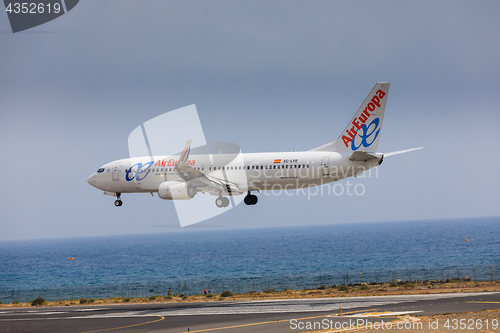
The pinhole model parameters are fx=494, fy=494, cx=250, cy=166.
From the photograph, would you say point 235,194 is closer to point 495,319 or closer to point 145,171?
point 145,171

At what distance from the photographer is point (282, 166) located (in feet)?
120

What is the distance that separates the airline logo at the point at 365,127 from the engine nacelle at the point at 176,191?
41.3 feet

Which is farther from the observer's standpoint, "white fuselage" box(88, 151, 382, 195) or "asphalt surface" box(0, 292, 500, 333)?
"white fuselage" box(88, 151, 382, 195)

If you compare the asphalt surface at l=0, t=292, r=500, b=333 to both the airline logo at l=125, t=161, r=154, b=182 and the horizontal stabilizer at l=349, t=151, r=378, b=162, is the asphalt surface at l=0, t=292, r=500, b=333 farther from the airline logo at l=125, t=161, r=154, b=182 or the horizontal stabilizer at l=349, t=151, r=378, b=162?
the airline logo at l=125, t=161, r=154, b=182

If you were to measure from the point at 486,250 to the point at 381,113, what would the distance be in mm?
150722

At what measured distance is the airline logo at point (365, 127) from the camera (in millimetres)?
37781

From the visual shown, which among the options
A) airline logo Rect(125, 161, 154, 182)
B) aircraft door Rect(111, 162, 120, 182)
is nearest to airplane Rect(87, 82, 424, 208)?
airline logo Rect(125, 161, 154, 182)

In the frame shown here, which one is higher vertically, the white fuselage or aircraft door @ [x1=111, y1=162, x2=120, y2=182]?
aircraft door @ [x1=111, y1=162, x2=120, y2=182]

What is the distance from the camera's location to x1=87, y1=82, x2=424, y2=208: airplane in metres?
35.8

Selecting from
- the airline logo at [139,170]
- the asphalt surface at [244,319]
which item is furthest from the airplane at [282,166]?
the asphalt surface at [244,319]

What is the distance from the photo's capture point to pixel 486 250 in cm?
16738

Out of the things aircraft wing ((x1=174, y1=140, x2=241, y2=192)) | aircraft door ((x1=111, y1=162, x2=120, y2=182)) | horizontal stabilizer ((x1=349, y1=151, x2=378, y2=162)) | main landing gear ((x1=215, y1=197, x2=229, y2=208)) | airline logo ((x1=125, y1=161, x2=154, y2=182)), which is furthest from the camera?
aircraft door ((x1=111, y1=162, x2=120, y2=182))

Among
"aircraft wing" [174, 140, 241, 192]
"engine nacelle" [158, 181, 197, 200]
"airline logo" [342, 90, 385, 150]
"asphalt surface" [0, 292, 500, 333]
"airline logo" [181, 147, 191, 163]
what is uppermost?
"airline logo" [342, 90, 385, 150]

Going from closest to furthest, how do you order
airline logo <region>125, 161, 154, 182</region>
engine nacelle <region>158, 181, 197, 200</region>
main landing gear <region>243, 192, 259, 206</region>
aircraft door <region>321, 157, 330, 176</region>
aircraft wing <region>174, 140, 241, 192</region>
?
1. aircraft door <region>321, 157, 330, 176</region>
2. aircraft wing <region>174, 140, 241, 192</region>
3. engine nacelle <region>158, 181, 197, 200</region>
4. main landing gear <region>243, 192, 259, 206</region>
5. airline logo <region>125, 161, 154, 182</region>
